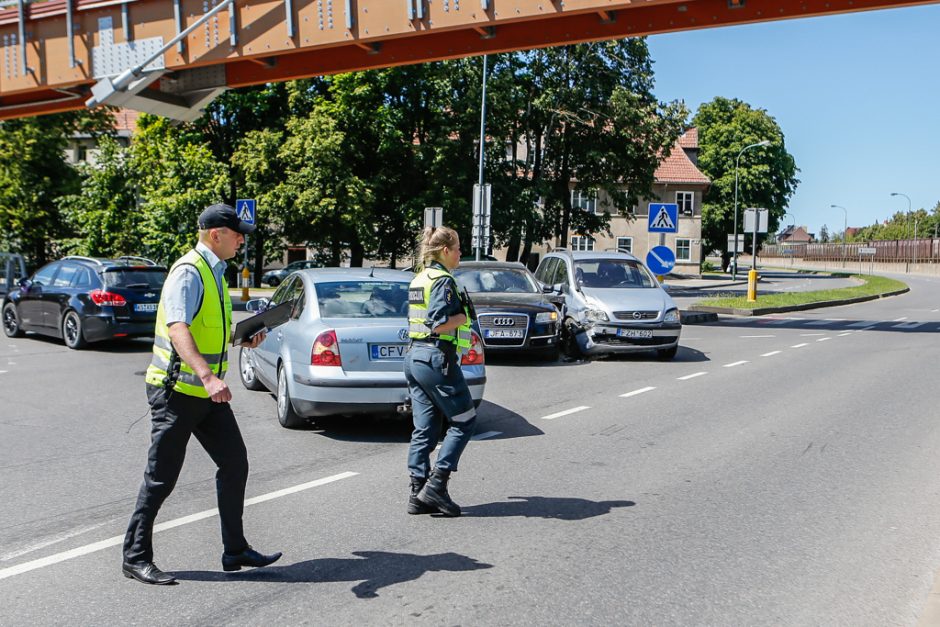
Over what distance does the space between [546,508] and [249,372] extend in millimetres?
6016

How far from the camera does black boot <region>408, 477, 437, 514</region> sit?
211 inches

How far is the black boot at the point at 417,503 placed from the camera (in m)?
5.35

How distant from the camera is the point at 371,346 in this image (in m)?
7.61

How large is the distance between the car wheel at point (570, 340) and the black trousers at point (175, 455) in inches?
409

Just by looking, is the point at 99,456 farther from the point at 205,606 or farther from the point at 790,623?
the point at 790,623

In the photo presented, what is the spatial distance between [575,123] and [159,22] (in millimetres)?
23104

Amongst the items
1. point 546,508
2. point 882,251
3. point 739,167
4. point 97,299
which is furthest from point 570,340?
point 882,251

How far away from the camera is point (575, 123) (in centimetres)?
3884

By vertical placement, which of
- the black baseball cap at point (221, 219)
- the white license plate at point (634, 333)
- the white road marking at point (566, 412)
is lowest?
the white road marking at point (566, 412)

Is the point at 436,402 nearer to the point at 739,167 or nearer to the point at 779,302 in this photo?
the point at 779,302

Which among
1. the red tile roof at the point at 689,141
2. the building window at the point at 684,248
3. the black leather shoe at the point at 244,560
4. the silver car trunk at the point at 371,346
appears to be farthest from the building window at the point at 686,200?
the black leather shoe at the point at 244,560

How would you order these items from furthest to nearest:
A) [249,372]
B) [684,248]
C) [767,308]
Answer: [684,248] → [767,308] → [249,372]

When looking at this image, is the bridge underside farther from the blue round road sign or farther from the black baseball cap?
the black baseball cap

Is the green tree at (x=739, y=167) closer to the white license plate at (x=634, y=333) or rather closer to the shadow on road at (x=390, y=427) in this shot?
the white license plate at (x=634, y=333)
